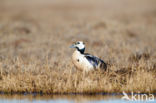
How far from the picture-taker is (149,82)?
11312 millimetres

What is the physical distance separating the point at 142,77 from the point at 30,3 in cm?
3728

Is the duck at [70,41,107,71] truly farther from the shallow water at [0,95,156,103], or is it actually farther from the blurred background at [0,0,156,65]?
the shallow water at [0,95,156,103]

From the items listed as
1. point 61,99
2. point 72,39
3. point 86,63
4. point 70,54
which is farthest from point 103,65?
point 72,39

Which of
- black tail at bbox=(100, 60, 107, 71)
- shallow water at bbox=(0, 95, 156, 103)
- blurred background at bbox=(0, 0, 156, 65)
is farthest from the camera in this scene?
blurred background at bbox=(0, 0, 156, 65)

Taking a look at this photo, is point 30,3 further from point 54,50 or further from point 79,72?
point 79,72

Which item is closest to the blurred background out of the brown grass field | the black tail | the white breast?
the brown grass field

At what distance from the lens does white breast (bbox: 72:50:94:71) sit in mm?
12086

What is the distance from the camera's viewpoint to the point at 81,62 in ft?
39.8

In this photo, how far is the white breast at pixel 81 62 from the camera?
12.1 m

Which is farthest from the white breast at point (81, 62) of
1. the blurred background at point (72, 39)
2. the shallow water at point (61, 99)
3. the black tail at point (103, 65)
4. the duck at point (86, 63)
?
the shallow water at point (61, 99)

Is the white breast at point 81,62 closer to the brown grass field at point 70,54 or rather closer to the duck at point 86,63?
the duck at point 86,63

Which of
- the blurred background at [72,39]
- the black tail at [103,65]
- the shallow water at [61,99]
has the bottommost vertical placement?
the shallow water at [61,99]

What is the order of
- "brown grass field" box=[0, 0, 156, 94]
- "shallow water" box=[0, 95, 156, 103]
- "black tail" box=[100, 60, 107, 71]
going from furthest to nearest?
"black tail" box=[100, 60, 107, 71] < "brown grass field" box=[0, 0, 156, 94] < "shallow water" box=[0, 95, 156, 103]

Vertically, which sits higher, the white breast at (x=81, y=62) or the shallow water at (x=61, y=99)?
the white breast at (x=81, y=62)
